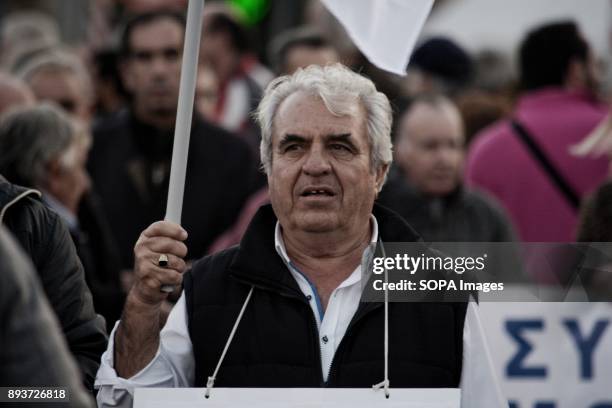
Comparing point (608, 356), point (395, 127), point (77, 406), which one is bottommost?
point (77, 406)

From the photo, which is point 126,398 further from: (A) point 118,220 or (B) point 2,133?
(A) point 118,220

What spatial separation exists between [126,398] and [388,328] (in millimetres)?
799

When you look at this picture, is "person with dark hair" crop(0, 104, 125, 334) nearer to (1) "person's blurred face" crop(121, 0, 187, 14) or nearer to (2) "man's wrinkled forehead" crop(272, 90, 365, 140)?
(2) "man's wrinkled forehead" crop(272, 90, 365, 140)

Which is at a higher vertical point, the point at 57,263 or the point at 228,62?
the point at 228,62

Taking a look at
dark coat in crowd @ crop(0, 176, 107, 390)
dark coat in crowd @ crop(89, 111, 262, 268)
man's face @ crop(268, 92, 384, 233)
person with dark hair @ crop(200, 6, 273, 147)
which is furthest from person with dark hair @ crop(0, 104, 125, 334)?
person with dark hair @ crop(200, 6, 273, 147)

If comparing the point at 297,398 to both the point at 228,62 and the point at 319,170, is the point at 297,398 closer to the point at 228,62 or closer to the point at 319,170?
the point at 319,170

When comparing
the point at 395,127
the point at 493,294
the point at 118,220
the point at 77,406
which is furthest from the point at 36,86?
the point at 77,406

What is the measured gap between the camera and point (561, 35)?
310 inches

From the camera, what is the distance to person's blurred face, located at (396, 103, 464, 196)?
24.8 ft

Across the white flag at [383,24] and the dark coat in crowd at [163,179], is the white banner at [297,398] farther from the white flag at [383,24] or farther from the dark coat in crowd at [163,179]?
the dark coat in crowd at [163,179]

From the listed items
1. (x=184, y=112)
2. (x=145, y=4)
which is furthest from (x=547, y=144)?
(x=145, y=4)

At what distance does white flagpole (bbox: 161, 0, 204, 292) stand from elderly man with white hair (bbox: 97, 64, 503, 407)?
145 millimetres

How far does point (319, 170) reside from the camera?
4676mm

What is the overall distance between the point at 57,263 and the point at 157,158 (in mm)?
3501
